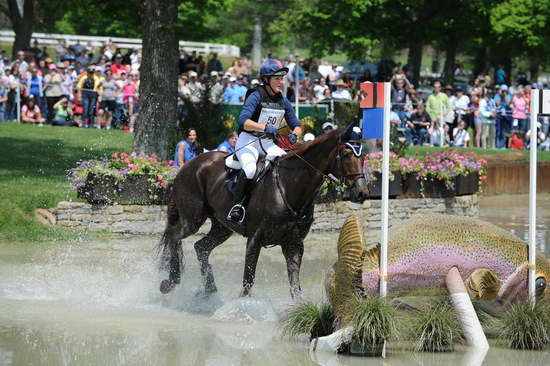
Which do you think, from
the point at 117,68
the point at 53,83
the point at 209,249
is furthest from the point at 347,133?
the point at 117,68

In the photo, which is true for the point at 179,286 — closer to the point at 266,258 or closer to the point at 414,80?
the point at 266,258

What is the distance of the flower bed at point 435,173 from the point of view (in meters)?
19.5

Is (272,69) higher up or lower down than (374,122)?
higher up

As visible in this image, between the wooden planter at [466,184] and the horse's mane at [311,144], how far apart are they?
10.2 metres

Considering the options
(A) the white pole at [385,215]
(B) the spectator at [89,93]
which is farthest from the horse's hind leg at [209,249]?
(B) the spectator at [89,93]

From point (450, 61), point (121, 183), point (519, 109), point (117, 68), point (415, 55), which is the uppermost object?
point (415, 55)

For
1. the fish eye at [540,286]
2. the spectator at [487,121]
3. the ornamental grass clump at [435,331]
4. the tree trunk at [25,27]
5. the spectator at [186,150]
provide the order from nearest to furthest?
the ornamental grass clump at [435,331] → the fish eye at [540,286] → the spectator at [186,150] → the spectator at [487,121] → the tree trunk at [25,27]

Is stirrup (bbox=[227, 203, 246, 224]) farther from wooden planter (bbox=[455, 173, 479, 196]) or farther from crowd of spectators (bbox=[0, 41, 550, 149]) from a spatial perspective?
crowd of spectators (bbox=[0, 41, 550, 149])

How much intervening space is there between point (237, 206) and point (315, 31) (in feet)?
121

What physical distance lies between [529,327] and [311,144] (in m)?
3.01

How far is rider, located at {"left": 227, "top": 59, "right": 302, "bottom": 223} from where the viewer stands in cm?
1088

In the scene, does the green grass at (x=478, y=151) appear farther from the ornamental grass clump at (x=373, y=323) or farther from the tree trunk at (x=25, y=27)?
the tree trunk at (x=25, y=27)

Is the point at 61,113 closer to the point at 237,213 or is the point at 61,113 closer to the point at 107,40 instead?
the point at 237,213

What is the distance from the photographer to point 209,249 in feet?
40.0
